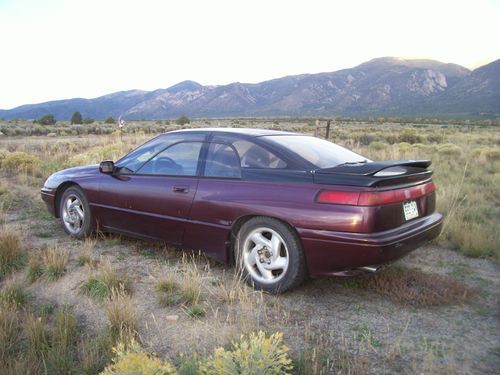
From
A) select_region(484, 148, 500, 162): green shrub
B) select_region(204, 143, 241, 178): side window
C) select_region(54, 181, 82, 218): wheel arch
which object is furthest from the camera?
select_region(484, 148, 500, 162): green shrub

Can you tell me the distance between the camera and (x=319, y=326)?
3344 millimetres

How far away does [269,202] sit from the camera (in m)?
3.76

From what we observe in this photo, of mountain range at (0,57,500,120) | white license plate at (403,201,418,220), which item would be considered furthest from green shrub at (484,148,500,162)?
mountain range at (0,57,500,120)

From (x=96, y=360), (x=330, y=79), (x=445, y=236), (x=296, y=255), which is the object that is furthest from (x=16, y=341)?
(x=330, y=79)

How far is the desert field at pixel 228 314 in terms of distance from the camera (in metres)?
2.72

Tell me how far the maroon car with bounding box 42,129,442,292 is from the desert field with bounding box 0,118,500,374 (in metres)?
0.37

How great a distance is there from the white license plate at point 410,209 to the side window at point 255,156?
3.77 feet

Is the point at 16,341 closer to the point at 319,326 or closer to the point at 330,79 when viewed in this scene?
the point at 319,326

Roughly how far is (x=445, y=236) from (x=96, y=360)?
4.85 m

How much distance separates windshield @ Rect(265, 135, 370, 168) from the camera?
4.02m

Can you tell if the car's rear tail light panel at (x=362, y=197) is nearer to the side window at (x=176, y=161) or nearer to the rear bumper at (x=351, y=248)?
the rear bumper at (x=351, y=248)

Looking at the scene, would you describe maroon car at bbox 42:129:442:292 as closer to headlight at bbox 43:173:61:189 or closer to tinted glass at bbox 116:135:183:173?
tinted glass at bbox 116:135:183:173

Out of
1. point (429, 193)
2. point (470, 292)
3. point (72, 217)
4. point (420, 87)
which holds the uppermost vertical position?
point (420, 87)

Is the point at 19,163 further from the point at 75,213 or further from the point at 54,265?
the point at 54,265
